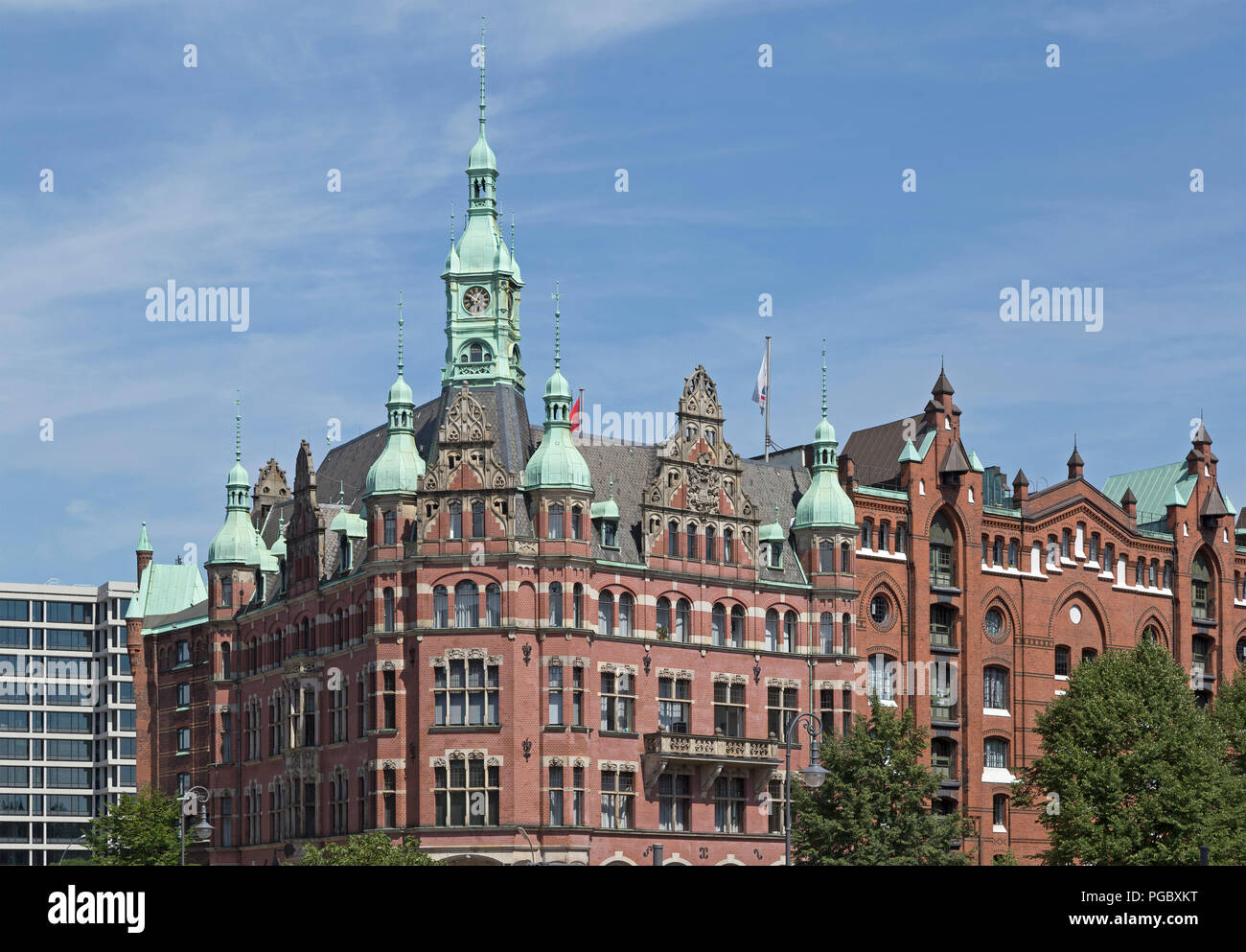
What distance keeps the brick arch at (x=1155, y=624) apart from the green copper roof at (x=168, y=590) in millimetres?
66815

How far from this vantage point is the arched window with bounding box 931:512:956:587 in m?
122

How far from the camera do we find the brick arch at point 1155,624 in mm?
131125

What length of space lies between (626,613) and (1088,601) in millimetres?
35100

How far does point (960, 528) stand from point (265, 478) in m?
46.7

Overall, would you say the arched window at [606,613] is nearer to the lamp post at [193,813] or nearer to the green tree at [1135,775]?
the lamp post at [193,813]

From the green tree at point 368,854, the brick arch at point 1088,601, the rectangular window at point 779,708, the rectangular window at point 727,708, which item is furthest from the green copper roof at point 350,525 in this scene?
the brick arch at point 1088,601

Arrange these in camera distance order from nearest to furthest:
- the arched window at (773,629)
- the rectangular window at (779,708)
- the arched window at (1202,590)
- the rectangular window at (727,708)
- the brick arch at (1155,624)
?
the rectangular window at (727,708) → the rectangular window at (779,708) → the arched window at (773,629) → the brick arch at (1155,624) → the arched window at (1202,590)

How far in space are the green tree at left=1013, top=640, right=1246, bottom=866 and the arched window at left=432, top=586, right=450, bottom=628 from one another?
31110 millimetres

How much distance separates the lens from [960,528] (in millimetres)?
122625

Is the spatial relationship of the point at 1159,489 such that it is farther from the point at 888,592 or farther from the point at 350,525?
the point at 350,525

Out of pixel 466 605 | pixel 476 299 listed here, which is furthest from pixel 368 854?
pixel 476 299

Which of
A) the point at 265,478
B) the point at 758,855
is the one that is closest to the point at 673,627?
the point at 758,855

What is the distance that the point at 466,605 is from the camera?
105m
